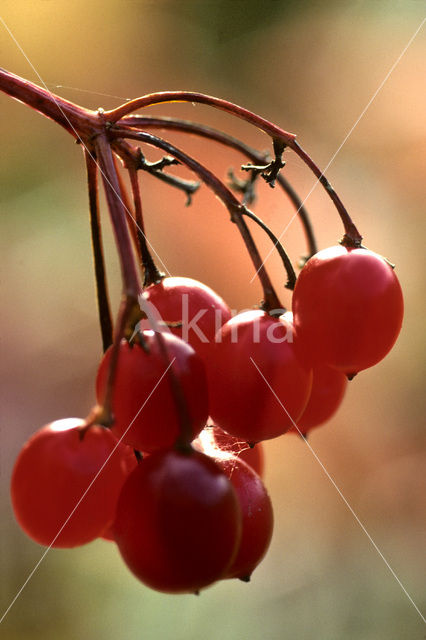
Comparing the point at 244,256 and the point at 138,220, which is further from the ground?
the point at 138,220

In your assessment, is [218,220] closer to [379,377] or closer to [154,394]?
[379,377]

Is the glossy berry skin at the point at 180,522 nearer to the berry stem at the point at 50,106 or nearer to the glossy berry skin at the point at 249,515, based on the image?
the glossy berry skin at the point at 249,515

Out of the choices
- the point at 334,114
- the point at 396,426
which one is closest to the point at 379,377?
the point at 396,426

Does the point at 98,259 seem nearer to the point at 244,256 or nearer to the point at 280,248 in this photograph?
the point at 280,248

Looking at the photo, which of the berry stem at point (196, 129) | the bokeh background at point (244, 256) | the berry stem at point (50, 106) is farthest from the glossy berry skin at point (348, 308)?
the bokeh background at point (244, 256)

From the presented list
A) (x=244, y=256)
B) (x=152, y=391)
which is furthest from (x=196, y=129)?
(x=244, y=256)

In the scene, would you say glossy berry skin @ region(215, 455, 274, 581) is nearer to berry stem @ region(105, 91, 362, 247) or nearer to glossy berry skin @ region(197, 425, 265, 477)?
glossy berry skin @ region(197, 425, 265, 477)

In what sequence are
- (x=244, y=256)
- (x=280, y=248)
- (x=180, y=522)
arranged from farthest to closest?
(x=244, y=256)
(x=280, y=248)
(x=180, y=522)


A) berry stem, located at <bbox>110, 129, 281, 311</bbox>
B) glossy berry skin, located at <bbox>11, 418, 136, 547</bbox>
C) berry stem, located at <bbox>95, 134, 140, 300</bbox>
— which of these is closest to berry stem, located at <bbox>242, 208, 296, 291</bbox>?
berry stem, located at <bbox>110, 129, 281, 311</bbox>
